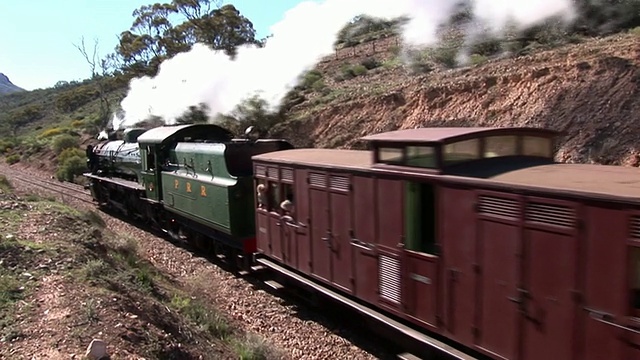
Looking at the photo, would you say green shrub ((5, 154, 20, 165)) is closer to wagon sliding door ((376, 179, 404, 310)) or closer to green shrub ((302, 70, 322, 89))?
green shrub ((302, 70, 322, 89))

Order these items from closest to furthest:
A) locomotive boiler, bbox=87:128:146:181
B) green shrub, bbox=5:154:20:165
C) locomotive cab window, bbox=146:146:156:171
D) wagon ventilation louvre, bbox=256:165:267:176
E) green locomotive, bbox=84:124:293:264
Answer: wagon ventilation louvre, bbox=256:165:267:176, green locomotive, bbox=84:124:293:264, locomotive cab window, bbox=146:146:156:171, locomotive boiler, bbox=87:128:146:181, green shrub, bbox=5:154:20:165

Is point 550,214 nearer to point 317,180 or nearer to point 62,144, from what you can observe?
point 317,180

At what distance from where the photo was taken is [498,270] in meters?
5.60

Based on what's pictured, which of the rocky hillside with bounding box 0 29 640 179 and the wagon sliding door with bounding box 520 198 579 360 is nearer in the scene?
the wagon sliding door with bounding box 520 198 579 360

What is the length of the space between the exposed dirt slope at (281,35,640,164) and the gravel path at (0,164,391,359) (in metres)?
9.50

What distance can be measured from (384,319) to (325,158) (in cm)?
280

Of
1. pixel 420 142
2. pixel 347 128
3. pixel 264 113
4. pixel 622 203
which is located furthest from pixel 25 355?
pixel 264 113

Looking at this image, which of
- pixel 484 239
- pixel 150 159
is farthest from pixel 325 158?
pixel 150 159

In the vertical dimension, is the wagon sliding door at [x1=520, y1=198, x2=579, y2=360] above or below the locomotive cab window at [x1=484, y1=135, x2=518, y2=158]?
below

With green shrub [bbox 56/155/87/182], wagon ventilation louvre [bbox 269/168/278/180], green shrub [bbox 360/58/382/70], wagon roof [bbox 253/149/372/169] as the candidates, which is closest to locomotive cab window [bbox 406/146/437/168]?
wagon roof [bbox 253/149/372/169]

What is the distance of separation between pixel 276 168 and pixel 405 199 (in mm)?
3551

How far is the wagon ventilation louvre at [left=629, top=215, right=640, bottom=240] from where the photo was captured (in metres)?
4.36

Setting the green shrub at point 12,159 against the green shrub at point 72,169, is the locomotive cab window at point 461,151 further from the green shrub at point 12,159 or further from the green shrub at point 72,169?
the green shrub at point 12,159

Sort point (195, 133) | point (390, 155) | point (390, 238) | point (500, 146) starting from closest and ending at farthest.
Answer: point (500, 146)
point (390, 238)
point (390, 155)
point (195, 133)
